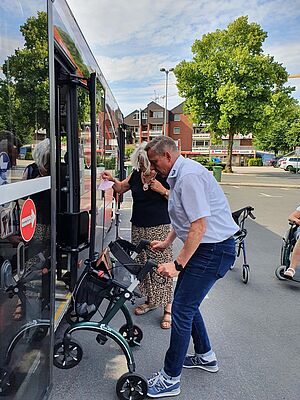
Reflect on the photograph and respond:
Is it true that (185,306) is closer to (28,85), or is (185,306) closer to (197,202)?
(197,202)

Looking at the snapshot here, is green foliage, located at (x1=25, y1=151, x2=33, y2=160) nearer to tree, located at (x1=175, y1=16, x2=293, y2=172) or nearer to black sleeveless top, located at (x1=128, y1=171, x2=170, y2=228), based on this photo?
black sleeveless top, located at (x1=128, y1=171, x2=170, y2=228)

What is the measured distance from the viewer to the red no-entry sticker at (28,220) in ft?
5.53

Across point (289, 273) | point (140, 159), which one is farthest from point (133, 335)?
point (289, 273)

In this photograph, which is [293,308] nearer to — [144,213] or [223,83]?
[144,213]

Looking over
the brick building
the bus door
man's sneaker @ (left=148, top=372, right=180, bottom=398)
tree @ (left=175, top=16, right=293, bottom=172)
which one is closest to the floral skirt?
the bus door

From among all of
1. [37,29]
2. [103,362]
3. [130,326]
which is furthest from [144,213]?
[37,29]

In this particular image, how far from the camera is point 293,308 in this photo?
3895mm

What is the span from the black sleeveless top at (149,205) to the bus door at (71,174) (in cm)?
44

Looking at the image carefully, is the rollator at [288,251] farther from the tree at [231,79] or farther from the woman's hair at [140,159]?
the tree at [231,79]

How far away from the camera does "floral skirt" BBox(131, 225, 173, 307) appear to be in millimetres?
3348

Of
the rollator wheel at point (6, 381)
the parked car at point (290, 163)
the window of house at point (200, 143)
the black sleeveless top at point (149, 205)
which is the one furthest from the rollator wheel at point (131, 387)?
the window of house at point (200, 143)

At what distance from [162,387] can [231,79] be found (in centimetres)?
2348

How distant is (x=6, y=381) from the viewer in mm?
1647

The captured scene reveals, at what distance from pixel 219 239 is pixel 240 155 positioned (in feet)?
191
